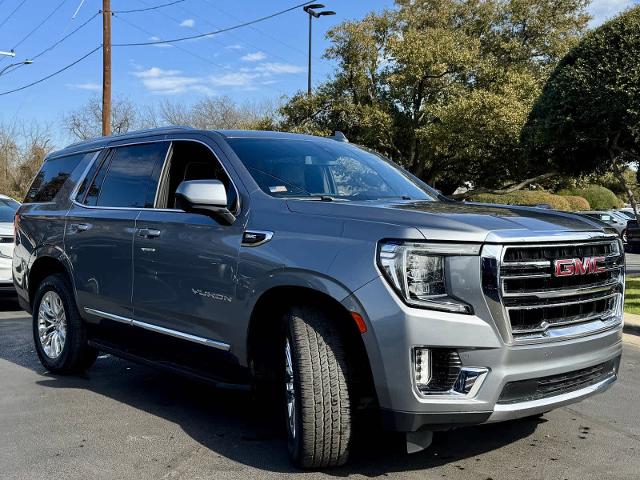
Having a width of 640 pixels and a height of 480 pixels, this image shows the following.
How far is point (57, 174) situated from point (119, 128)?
37101 millimetres

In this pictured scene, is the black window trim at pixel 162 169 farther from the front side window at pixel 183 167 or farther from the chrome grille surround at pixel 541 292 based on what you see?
the chrome grille surround at pixel 541 292

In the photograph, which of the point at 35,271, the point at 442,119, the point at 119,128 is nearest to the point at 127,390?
the point at 35,271

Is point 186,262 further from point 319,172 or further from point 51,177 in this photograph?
point 51,177

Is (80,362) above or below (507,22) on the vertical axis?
below

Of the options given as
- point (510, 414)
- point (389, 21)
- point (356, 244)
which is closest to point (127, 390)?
point (356, 244)

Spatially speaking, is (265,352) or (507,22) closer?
(265,352)

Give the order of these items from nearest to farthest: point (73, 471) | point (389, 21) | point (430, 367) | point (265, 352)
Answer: point (430, 367) → point (73, 471) → point (265, 352) → point (389, 21)

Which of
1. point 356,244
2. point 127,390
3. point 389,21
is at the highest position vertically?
point 389,21

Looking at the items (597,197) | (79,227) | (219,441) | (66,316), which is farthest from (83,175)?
(597,197)

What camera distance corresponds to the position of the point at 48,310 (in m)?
5.95

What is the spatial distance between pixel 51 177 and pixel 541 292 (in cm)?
467

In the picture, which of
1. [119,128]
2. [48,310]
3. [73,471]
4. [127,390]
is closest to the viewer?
[73,471]

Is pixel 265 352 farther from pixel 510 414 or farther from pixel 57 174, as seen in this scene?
pixel 57 174

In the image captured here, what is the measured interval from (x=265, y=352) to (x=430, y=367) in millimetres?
1152
